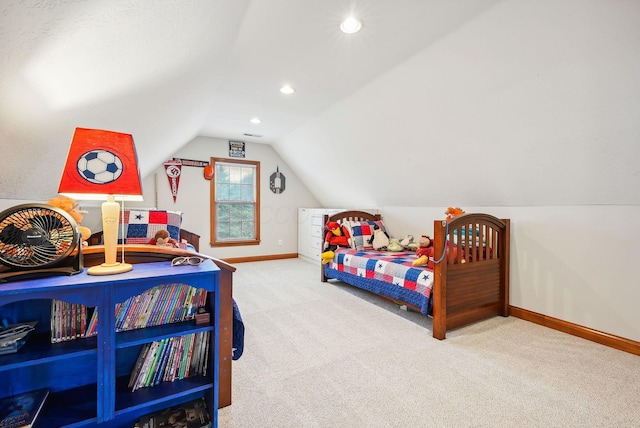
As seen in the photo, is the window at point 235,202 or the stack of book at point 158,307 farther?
the window at point 235,202

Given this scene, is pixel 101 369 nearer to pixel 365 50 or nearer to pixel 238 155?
pixel 365 50

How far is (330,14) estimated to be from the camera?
1.81m

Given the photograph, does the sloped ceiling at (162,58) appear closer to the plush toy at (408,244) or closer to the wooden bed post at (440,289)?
the wooden bed post at (440,289)

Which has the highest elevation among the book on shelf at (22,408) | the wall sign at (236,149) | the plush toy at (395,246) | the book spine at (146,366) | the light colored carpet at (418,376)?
the wall sign at (236,149)

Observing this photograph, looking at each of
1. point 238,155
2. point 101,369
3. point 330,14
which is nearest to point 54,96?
point 101,369

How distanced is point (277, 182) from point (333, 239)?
7.18 feet

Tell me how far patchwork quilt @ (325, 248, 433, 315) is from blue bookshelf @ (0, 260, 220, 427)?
1.79m

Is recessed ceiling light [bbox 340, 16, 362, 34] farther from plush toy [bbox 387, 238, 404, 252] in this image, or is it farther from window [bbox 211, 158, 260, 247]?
window [bbox 211, 158, 260, 247]

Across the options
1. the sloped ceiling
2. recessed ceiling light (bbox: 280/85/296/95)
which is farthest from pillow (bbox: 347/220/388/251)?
recessed ceiling light (bbox: 280/85/296/95)

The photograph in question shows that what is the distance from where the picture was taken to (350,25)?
1899 mm

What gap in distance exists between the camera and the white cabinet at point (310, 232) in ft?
16.1

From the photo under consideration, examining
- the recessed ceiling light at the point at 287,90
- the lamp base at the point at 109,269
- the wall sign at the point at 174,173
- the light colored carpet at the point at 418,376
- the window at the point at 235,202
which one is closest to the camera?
the lamp base at the point at 109,269

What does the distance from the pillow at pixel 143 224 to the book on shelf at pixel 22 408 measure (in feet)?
4.97

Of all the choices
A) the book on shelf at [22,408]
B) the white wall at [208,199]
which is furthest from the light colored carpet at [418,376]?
the white wall at [208,199]
